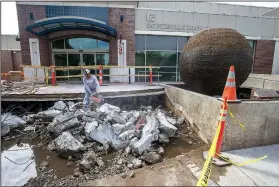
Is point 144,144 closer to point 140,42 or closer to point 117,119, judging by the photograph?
point 117,119

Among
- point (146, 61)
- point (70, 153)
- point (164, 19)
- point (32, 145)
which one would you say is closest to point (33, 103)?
point (32, 145)

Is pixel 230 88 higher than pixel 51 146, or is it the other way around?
pixel 230 88

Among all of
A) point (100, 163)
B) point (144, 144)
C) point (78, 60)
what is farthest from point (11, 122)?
point (78, 60)

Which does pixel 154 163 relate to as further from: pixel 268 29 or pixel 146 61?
pixel 268 29

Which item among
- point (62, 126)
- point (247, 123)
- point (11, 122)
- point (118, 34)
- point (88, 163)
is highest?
point (118, 34)

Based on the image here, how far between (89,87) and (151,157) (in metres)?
3.68

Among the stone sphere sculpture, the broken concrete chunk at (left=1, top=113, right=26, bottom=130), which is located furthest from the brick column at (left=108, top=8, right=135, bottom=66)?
the broken concrete chunk at (left=1, top=113, right=26, bottom=130)

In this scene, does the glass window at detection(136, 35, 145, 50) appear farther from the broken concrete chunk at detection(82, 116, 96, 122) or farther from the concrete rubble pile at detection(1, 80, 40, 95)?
the broken concrete chunk at detection(82, 116, 96, 122)

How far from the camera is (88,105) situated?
6121 millimetres

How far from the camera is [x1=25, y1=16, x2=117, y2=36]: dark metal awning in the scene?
10.2 m

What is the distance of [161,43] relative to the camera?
43.9 feet

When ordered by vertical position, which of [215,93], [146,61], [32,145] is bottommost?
[32,145]

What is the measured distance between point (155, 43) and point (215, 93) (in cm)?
851

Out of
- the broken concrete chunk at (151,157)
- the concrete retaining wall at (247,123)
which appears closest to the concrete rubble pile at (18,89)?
the broken concrete chunk at (151,157)
